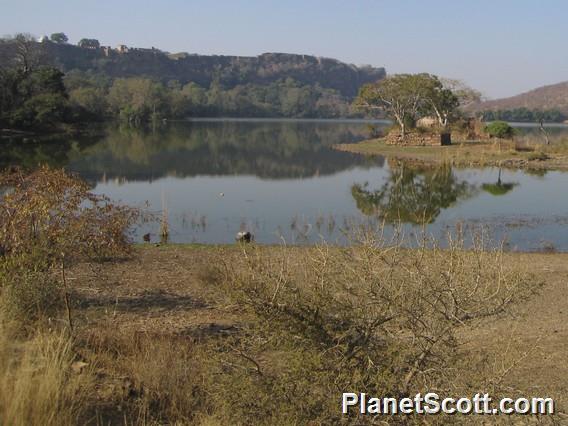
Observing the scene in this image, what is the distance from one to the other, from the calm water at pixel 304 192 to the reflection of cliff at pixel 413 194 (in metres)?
0.05

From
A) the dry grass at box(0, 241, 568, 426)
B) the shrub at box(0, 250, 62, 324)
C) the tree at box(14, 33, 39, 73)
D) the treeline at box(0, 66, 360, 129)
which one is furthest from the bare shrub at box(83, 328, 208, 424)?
the tree at box(14, 33, 39, 73)

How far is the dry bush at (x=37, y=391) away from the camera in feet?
12.8

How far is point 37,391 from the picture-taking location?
164 inches

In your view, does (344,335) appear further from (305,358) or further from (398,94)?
(398,94)

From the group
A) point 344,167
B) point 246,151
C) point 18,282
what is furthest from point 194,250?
point 246,151

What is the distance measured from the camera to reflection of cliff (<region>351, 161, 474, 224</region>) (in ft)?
71.2

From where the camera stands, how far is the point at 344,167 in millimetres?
40062

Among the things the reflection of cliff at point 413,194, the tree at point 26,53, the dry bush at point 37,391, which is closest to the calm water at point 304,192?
the reflection of cliff at point 413,194

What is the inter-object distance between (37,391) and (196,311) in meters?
5.04

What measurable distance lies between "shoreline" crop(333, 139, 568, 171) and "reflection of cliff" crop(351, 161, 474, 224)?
4.49m

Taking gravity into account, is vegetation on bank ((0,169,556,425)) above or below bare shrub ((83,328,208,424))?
above

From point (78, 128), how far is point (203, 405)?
7124 centimetres

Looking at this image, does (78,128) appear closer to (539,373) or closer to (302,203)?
(302,203)

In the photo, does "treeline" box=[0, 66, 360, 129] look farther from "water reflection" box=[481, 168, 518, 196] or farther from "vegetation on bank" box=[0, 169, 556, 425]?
"vegetation on bank" box=[0, 169, 556, 425]
